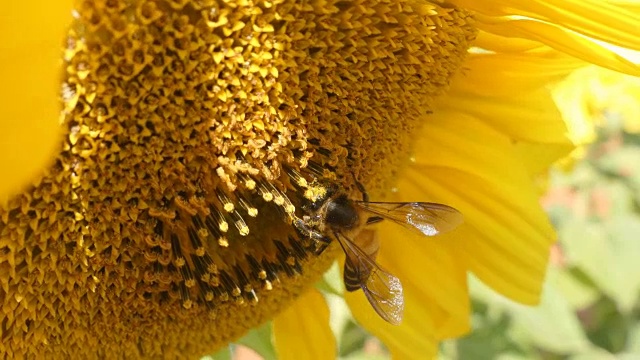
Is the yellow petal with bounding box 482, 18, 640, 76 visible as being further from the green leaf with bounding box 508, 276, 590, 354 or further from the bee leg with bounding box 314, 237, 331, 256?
the green leaf with bounding box 508, 276, 590, 354

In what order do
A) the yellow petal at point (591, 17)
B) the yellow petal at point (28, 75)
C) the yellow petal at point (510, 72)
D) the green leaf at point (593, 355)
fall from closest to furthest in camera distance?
the yellow petal at point (28, 75), the yellow petal at point (591, 17), the yellow petal at point (510, 72), the green leaf at point (593, 355)

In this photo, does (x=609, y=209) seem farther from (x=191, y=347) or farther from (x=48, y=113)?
(x=48, y=113)

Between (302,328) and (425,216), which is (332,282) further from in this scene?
(425,216)

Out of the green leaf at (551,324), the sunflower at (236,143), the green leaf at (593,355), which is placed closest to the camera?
the sunflower at (236,143)

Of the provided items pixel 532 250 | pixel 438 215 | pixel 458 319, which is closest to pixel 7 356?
pixel 438 215

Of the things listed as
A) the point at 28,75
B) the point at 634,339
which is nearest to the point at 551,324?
the point at 634,339

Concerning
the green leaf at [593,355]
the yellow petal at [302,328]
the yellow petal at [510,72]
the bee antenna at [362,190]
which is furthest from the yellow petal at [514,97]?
the green leaf at [593,355]

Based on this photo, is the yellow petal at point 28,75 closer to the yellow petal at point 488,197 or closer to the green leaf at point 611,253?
the yellow petal at point 488,197
